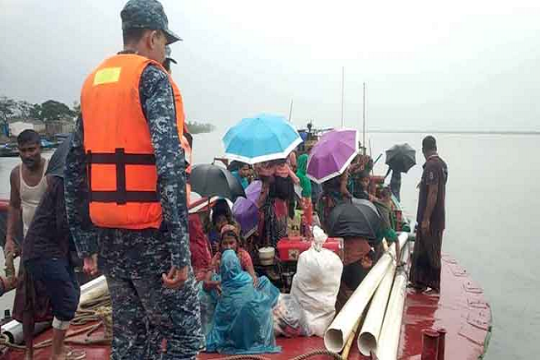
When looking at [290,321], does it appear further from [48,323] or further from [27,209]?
[27,209]

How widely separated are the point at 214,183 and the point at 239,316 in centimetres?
140

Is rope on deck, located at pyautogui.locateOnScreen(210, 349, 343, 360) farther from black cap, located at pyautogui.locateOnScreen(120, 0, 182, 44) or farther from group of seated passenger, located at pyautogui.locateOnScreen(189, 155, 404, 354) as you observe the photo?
black cap, located at pyautogui.locateOnScreen(120, 0, 182, 44)

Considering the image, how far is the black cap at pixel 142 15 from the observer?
1.95m

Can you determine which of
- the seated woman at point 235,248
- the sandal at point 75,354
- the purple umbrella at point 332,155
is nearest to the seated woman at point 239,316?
the seated woman at point 235,248

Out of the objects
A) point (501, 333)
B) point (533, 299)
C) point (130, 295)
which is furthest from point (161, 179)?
point (533, 299)

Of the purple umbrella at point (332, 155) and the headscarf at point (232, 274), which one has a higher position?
the purple umbrella at point (332, 155)

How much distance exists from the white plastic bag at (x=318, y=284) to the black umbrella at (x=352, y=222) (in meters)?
0.71

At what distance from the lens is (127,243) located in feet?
6.42

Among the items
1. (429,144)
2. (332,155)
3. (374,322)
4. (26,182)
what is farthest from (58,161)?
(429,144)

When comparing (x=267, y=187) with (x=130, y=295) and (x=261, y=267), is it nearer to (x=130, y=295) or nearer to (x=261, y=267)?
(x=261, y=267)

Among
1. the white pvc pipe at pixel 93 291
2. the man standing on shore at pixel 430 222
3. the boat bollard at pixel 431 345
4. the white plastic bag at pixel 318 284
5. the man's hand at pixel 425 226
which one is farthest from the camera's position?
the man's hand at pixel 425 226

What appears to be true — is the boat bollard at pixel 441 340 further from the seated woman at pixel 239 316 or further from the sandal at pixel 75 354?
the sandal at pixel 75 354

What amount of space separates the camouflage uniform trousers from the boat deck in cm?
105

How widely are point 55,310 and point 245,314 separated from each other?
1136mm
